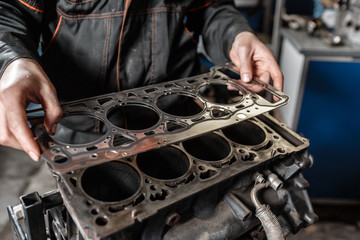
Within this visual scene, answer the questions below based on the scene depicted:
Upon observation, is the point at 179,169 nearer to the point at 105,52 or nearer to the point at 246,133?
the point at 246,133

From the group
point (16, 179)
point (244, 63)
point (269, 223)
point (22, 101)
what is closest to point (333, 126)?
point (244, 63)

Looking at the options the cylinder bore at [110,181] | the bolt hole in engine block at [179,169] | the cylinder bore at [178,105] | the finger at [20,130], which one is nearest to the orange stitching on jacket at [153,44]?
the cylinder bore at [178,105]

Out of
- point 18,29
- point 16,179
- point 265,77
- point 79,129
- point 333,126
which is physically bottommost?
point 333,126

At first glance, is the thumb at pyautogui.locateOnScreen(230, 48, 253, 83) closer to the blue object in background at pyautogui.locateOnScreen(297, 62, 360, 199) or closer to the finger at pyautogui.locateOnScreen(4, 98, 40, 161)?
the finger at pyautogui.locateOnScreen(4, 98, 40, 161)

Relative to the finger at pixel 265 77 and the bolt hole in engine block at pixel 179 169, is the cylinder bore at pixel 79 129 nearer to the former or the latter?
the bolt hole in engine block at pixel 179 169

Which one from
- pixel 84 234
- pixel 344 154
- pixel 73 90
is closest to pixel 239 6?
pixel 344 154

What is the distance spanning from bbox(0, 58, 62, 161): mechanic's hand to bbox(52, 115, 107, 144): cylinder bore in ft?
1.66

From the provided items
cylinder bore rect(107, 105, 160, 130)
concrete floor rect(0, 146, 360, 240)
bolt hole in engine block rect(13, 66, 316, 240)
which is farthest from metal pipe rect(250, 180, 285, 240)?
concrete floor rect(0, 146, 360, 240)

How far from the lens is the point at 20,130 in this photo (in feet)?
A: 2.79

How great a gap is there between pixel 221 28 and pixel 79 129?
0.84m

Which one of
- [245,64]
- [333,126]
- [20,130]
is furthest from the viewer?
[333,126]

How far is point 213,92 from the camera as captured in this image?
3.12 m

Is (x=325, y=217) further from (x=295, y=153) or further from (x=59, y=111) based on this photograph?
(x=59, y=111)

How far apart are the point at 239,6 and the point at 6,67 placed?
2.21m
